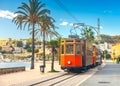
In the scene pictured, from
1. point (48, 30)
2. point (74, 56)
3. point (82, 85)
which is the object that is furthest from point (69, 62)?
point (48, 30)

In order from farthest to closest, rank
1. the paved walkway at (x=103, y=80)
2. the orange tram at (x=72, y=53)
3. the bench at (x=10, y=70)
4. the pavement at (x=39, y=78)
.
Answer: the orange tram at (x=72, y=53) < the bench at (x=10, y=70) < the pavement at (x=39, y=78) < the paved walkway at (x=103, y=80)

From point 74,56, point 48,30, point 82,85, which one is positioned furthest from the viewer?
point 48,30

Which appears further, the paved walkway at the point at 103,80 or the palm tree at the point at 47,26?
the palm tree at the point at 47,26

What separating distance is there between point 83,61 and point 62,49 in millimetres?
2380

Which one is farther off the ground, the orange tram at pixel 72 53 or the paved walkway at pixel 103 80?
the orange tram at pixel 72 53

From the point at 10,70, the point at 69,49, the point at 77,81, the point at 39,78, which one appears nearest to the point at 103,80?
the point at 77,81

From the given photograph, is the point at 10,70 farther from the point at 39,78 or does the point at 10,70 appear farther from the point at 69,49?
the point at 39,78

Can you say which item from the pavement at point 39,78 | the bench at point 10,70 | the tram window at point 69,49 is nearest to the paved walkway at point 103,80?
the pavement at point 39,78

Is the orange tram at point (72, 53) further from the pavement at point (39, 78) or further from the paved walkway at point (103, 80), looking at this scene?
the paved walkway at point (103, 80)

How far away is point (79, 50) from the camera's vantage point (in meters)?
36.3

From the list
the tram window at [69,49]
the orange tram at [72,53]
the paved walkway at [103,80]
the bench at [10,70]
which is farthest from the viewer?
the tram window at [69,49]

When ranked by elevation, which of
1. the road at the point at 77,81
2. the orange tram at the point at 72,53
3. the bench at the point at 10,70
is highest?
the orange tram at the point at 72,53

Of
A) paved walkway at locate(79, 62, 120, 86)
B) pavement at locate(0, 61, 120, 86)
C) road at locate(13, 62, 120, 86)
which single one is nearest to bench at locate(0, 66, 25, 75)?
pavement at locate(0, 61, 120, 86)

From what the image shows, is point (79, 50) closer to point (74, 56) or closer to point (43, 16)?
point (74, 56)
